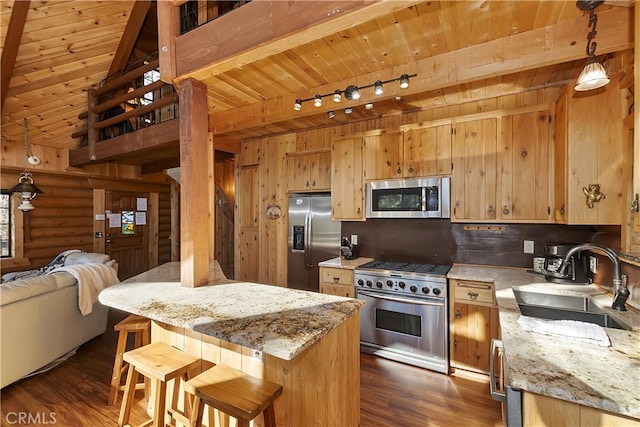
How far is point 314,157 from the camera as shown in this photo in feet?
13.0

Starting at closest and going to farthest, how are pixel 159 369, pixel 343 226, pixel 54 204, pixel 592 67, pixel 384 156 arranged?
pixel 592 67
pixel 159 369
pixel 384 156
pixel 343 226
pixel 54 204

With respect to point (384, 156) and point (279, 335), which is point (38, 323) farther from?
point (384, 156)

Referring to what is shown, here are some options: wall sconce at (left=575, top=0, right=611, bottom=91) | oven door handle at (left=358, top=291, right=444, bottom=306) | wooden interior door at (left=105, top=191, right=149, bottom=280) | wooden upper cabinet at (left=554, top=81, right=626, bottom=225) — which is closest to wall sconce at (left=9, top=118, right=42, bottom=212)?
wooden interior door at (left=105, top=191, right=149, bottom=280)

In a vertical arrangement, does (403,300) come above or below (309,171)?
below

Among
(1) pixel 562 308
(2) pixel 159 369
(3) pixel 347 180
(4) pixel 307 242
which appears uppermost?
(3) pixel 347 180

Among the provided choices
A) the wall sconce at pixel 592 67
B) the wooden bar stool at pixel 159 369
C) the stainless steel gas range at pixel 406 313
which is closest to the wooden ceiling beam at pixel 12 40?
the wooden bar stool at pixel 159 369

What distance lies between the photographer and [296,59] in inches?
85.2

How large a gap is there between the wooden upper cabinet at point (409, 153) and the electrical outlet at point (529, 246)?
1.03 m

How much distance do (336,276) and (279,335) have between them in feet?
6.54

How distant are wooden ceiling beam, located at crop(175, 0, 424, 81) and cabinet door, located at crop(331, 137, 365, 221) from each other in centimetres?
185

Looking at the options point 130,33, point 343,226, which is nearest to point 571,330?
point 343,226

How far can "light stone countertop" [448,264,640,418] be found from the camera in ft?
2.94

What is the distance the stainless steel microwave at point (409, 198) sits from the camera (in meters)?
2.92

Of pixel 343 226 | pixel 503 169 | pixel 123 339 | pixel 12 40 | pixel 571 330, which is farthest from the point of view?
pixel 343 226
